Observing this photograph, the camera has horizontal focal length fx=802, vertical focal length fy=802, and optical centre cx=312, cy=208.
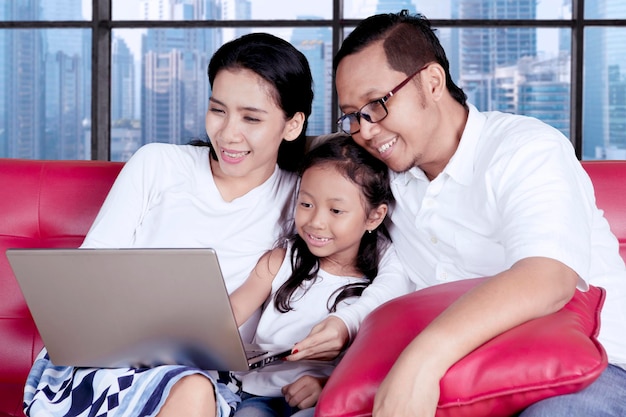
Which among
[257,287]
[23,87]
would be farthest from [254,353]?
[23,87]

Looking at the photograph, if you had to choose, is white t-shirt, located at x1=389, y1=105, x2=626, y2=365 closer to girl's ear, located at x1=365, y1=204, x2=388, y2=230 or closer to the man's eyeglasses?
girl's ear, located at x1=365, y1=204, x2=388, y2=230

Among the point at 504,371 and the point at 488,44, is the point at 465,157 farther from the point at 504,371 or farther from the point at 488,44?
the point at 488,44

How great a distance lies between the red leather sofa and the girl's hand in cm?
68

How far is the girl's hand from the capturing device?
1.47m

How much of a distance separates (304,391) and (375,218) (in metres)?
0.42

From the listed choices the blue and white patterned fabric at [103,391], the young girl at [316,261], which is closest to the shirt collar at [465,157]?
the young girl at [316,261]

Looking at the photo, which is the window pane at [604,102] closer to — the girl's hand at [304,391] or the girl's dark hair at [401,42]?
the girl's dark hair at [401,42]

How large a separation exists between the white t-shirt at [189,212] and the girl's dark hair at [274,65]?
19 cm

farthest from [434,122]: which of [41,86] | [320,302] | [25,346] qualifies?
[41,86]

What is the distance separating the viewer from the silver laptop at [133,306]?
121 centimetres

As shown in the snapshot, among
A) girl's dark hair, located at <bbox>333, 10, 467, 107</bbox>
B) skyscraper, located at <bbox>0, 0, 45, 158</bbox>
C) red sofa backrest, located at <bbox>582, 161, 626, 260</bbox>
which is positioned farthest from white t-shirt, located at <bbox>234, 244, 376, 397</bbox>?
skyscraper, located at <bbox>0, 0, 45, 158</bbox>

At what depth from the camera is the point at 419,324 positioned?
1.22 metres

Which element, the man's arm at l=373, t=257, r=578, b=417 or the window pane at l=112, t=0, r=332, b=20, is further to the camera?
the window pane at l=112, t=0, r=332, b=20

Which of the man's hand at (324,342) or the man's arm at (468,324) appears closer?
the man's arm at (468,324)
